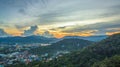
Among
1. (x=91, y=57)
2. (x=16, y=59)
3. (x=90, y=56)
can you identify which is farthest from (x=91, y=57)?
(x=16, y=59)

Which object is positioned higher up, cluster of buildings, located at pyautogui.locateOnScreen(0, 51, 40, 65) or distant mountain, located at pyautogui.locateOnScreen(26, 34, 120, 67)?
distant mountain, located at pyautogui.locateOnScreen(26, 34, 120, 67)

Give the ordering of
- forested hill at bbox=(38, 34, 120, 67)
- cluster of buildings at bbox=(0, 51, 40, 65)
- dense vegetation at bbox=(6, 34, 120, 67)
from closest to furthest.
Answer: dense vegetation at bbox=(6, 34, 120, 67) → forested hill at bbox=(38, 34, 120, 67) → cluster of buildings at bbox=(0, 51, 40, 65)

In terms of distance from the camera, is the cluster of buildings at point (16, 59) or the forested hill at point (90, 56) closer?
the forested hill at point (90, 56)

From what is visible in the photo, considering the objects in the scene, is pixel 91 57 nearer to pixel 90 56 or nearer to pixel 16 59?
pixel 90 56

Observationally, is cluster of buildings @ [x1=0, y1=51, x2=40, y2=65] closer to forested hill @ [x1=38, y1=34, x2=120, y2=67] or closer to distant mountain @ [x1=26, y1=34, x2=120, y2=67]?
distant mountain @ [x1=26, y1=34, x2=120, y2=67]

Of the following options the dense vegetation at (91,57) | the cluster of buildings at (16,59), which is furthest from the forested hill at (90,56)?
the cluster of buildings at (16,59)

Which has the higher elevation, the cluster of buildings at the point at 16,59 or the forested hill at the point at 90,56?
the forested hill at the point at 90,56

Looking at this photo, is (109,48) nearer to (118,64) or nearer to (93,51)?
(93,51)

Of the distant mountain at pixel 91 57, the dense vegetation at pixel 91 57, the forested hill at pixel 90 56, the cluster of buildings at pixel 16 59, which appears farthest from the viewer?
the cluster of buildings at pixel 16 59

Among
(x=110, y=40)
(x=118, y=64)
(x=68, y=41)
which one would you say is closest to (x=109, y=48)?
(x=110, y=40)

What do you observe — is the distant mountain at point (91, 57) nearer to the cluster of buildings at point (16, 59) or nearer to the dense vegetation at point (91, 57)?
the dense vegetation at point (91, 57)

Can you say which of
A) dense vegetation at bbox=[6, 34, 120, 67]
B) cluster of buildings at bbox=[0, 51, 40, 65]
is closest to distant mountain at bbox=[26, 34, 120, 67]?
dense vegetation at bbox=[6, 34, 120, 67]
